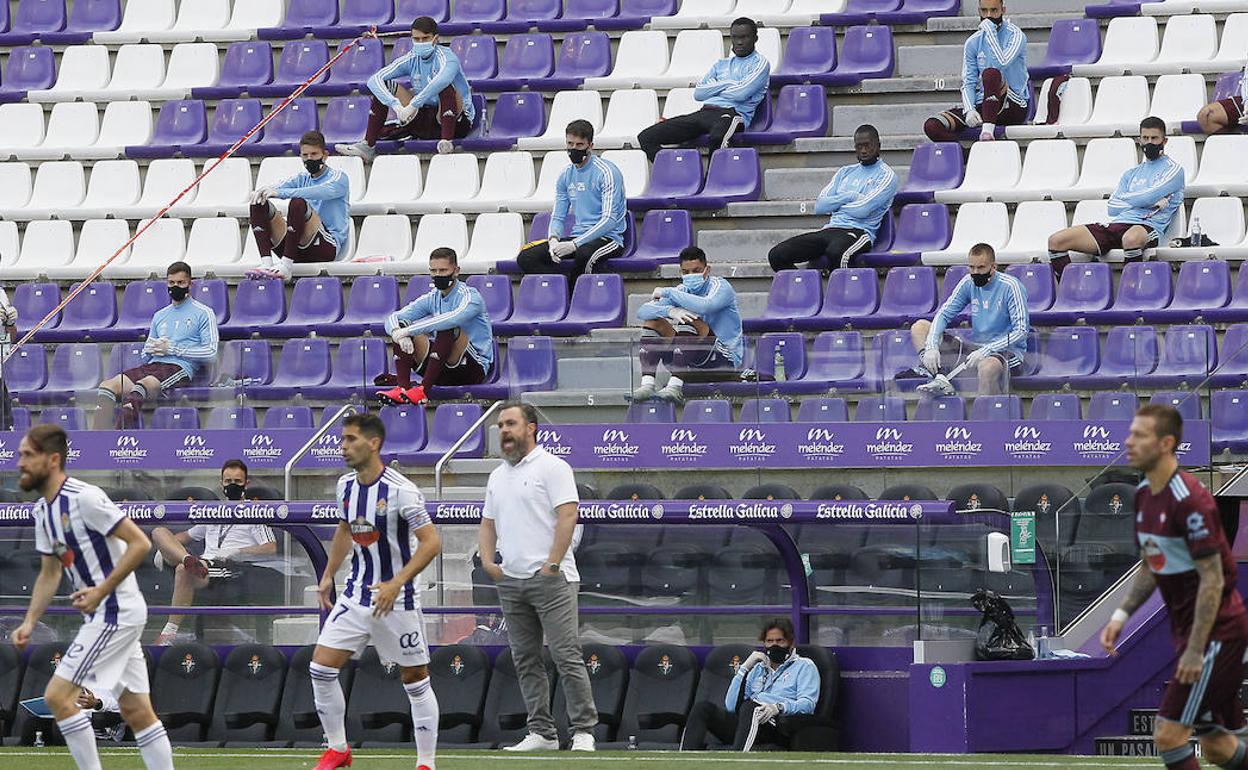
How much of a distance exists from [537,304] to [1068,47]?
5752 mm

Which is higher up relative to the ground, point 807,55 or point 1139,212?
point 807,55

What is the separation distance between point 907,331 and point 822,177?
5191mm

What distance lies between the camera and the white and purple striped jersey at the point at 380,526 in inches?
435

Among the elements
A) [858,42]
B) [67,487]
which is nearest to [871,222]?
[858,42]

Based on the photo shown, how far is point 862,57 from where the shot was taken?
21500 mm

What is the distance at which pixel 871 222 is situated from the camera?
19.2m

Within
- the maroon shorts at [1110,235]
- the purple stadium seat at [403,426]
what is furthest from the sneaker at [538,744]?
the maroon shorts at [1110,235]

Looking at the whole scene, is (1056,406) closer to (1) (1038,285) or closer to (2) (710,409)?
(2) (710,409)

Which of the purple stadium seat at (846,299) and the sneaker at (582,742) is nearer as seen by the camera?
the sneaker at (582,742)

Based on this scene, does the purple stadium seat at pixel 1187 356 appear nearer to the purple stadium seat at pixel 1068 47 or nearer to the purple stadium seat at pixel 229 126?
the purple stadium seat at pixel 1068 47

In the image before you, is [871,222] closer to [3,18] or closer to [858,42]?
[858,42]

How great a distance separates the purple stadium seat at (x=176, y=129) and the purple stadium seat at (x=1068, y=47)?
8611mm

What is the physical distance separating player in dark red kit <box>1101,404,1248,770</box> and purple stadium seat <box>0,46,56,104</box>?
18.2 meters

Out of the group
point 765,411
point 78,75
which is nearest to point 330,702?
point 765,411
